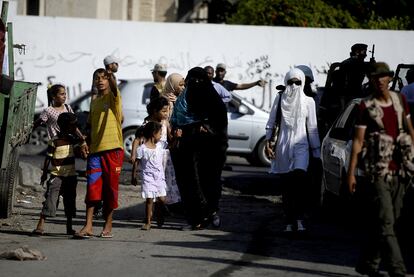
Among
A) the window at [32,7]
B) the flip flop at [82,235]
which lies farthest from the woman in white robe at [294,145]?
the window at [32,7]

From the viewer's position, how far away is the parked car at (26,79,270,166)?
840 inches

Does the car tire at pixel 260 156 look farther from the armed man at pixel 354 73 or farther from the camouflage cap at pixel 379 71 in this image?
the camouflage cap at pixel 379 71

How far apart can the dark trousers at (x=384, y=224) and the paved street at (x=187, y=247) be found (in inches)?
26.3

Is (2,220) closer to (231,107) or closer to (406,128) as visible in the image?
(406,128)

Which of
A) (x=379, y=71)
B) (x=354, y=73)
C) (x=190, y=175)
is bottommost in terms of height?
(x=190, y=175)

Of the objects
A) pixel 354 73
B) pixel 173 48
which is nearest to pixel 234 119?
pixel 173 48

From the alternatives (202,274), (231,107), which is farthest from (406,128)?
(231,107)

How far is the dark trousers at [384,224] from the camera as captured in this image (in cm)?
854

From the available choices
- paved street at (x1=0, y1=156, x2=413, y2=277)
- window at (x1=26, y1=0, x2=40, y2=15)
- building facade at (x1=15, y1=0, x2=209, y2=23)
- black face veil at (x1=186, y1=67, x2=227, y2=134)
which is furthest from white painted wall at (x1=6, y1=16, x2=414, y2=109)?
black face veil at (x1=186, y1=67, x2=227, y2=134)

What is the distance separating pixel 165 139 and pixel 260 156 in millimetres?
9408

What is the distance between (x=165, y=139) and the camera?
12812 millimetres

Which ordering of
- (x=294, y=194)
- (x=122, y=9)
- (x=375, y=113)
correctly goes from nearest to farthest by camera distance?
(x=375, y=113), (x=294, y=194), (x=122, y=9)

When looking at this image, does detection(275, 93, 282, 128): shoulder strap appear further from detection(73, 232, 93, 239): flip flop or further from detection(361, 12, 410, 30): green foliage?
detection(361, 12, 410, 30): green foliage

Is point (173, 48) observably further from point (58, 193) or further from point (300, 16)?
point (58, 193)
